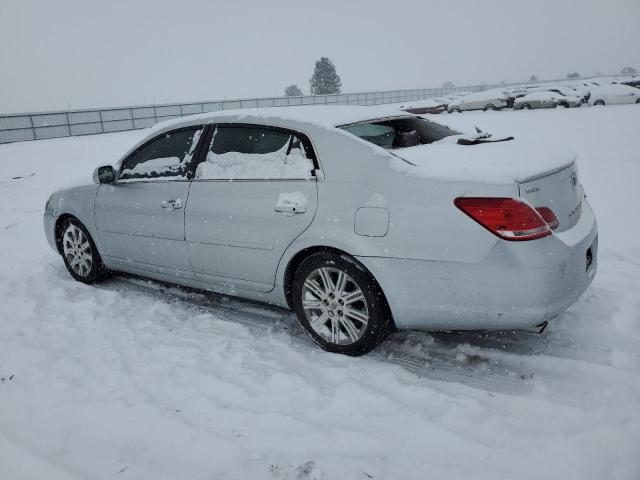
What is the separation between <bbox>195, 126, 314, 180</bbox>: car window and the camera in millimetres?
3301

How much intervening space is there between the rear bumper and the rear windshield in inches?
37.3

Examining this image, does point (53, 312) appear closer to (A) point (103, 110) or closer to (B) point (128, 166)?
(B) point (128, 166)

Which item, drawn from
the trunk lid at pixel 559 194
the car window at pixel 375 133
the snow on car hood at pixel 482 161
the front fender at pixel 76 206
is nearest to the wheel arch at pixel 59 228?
the front fender at pixel 76 206

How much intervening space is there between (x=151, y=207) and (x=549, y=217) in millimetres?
3080

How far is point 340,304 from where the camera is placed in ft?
10.4

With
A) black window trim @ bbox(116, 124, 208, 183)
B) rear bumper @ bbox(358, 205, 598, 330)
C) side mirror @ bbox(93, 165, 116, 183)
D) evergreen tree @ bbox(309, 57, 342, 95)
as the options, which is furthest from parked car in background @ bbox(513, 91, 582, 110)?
evergreen tree @ bbox(309, 57, 342, 95)

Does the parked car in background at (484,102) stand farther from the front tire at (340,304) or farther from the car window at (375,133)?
the front tire at (340,304)

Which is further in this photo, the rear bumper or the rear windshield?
the rear windshield

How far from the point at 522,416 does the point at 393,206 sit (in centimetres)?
134

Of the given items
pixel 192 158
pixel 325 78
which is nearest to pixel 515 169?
pixel 192 158

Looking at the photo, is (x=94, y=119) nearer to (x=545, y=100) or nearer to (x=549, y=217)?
(x=545, y=100)

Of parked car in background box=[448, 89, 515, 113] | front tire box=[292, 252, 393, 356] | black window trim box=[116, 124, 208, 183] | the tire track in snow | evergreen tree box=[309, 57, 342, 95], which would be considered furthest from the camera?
evergreen tree box=[309, 57, 342, 95]

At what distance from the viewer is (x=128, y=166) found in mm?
4438

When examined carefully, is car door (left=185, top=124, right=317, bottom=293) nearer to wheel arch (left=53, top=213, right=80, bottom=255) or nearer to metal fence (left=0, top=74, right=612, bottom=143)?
wheel arch (left=53, top=213, right=80, bottom=255)
